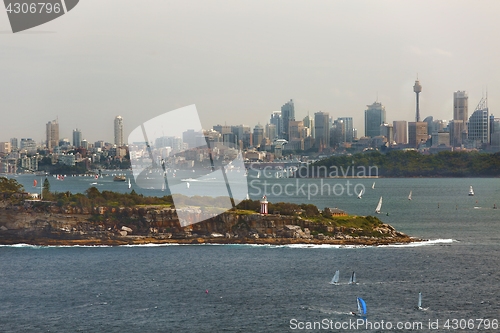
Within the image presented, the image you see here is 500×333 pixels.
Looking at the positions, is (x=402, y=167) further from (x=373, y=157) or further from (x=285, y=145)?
(x=285, y=145)

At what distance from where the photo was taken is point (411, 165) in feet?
292

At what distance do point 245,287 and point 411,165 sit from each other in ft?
237

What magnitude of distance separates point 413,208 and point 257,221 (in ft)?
56.5

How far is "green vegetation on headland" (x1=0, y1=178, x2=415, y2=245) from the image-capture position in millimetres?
27109

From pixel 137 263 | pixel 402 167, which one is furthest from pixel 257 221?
pixel 402 167

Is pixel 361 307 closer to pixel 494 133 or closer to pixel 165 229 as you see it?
pixel 165 229

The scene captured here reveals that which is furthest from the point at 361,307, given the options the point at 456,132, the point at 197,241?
the point at 456,132

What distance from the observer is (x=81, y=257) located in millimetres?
24031

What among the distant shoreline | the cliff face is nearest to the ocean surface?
the distant shoreline

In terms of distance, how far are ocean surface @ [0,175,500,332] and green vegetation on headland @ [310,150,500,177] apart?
59.4 meters

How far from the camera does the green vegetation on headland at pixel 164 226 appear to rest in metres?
27.1

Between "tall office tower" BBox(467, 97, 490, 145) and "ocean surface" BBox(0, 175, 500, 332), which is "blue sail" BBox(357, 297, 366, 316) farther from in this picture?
"tall office tower" BBox(467, 97, 490, 145)

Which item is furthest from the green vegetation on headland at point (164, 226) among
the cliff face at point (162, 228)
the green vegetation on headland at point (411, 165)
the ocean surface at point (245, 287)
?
the green vegetation on headland at point (411, 165)

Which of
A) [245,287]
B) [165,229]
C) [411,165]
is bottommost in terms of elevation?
[411,165]
